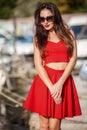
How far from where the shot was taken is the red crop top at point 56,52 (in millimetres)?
3803

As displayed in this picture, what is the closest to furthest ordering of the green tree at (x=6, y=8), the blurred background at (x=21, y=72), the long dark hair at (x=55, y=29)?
the long dark hair at (x=55, y=29) → the blurred background at (x=21, y=72) → the green tree at (x=6, y=8)

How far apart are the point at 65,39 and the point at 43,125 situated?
0.72 meters

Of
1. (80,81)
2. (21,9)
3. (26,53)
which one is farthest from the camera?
(21,9)

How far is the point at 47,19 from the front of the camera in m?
3.84

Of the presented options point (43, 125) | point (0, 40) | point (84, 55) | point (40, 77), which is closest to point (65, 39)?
point (40, 77)

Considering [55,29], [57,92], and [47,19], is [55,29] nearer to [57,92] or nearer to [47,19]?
[47,19]

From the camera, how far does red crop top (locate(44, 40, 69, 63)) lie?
12.5 ft

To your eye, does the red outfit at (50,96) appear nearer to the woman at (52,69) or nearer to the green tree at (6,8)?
the woman at (52,69)

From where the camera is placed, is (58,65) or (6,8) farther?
(6,8)

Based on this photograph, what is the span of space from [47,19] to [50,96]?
0.62 m

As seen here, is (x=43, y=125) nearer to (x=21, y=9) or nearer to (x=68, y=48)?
(x=68, y=48)

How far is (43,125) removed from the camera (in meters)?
3.87

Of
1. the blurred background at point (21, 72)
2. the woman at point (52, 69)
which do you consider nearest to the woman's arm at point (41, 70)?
the woman at point (52, 69)

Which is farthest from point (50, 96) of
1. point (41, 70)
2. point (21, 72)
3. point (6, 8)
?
point (6, 8)
